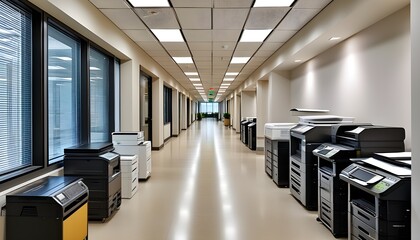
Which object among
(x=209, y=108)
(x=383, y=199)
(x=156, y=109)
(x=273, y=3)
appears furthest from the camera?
(x=209, y=108)

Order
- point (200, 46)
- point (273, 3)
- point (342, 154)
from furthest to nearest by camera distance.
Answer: point (200, 46) < point (273, 3) < point (342, 154)

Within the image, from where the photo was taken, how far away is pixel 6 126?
272cm

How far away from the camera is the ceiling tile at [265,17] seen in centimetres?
414

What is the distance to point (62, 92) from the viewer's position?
381 cm

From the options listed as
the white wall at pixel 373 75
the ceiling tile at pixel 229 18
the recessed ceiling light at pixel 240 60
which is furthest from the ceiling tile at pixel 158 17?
the recessed ceiling light at pixel 240 60

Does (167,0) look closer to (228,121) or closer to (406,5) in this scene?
(406,5)

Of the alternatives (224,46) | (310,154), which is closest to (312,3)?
(310,154)

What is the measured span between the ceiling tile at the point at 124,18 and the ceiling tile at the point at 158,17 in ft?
0.40

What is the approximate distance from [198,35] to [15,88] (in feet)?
11.2

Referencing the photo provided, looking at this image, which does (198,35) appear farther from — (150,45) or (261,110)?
(261,110)

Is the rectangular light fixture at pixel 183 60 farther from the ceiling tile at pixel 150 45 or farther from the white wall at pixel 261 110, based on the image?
the white wall at pixel 261 110

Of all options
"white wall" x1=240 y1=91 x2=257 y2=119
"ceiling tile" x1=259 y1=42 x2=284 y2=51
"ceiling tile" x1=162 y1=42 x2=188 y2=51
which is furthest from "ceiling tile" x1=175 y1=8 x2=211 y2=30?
"white wall" x1=240 y1=91 x2=257 y2=119

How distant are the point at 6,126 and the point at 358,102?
4.30 meters

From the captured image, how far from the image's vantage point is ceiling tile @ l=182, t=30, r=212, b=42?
5.20m
